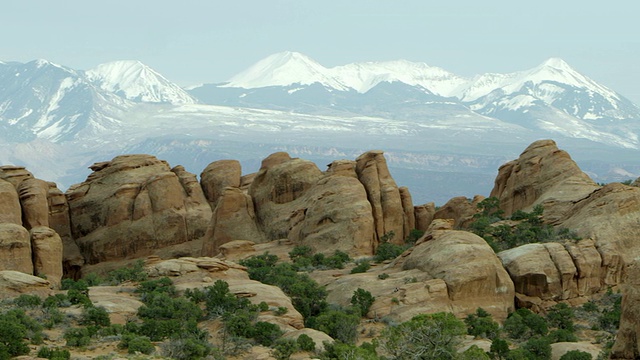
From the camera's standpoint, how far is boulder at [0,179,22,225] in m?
100

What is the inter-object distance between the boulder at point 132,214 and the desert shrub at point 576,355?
201ft

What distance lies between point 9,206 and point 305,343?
50540 mm

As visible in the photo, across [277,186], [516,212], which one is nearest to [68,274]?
[277,186]

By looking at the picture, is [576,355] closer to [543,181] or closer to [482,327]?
[482,327]

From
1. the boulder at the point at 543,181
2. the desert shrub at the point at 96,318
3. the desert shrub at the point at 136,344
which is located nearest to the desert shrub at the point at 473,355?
the desert shrub at the point at 136,344

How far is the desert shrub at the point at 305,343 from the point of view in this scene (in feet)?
201

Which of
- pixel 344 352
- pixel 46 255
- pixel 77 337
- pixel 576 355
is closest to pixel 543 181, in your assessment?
pixel 576 355

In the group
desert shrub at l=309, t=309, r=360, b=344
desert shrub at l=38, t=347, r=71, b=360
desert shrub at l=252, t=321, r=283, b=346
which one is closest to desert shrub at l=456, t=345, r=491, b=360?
desert shrub at l=252, t=321, r=283, b=346

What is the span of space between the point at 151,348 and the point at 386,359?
13.5 m

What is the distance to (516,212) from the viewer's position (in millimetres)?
100250

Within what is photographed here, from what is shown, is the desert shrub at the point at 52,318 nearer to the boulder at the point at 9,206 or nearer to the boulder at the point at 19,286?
the boulder at the point at 19,286

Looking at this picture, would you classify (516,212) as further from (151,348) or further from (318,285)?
(151,348)

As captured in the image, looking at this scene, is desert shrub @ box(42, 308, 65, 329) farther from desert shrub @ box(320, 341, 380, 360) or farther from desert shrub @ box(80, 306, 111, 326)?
desert shrub @ box(320, 341, 380, 360)

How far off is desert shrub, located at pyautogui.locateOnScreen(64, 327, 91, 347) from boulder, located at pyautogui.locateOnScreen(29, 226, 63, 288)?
31.9 metres
